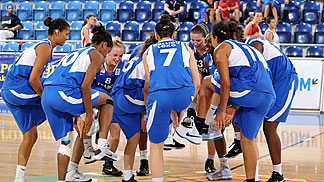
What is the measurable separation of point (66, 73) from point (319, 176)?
128 inches

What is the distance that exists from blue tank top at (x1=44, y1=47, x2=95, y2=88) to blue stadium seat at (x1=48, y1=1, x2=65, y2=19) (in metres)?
12.4

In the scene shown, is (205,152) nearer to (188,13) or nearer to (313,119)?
(313,119)

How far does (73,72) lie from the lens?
5.12m

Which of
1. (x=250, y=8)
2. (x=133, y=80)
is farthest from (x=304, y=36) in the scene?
(x=133, y=80)

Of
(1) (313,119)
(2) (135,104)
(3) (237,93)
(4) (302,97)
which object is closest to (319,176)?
(3) (237,93)

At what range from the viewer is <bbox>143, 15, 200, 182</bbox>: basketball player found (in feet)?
16.0

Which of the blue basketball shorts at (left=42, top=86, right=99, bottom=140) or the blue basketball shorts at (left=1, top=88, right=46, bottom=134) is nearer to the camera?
the blue basketball shorts at (left=42, top=86, right=99, bottom=140)

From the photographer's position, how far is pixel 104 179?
6.00 m

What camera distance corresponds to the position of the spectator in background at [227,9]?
1435 centimetres

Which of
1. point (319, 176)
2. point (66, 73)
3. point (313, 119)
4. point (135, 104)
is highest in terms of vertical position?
point (66, 73)

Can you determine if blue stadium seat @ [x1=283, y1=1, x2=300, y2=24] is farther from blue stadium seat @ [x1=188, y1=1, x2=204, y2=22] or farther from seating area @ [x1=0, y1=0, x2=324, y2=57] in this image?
blue stadium seat @ [x1=188, y1=1, x2=204, y2=22]

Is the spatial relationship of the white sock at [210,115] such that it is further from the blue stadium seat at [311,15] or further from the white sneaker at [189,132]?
the blue stadium seat at [311,15]

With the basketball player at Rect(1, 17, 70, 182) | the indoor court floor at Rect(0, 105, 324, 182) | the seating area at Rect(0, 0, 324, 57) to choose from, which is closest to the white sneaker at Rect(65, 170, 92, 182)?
the indoor court floor at Rect(0, 105, 324, 182)

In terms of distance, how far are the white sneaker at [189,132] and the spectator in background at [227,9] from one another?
29.5ft
